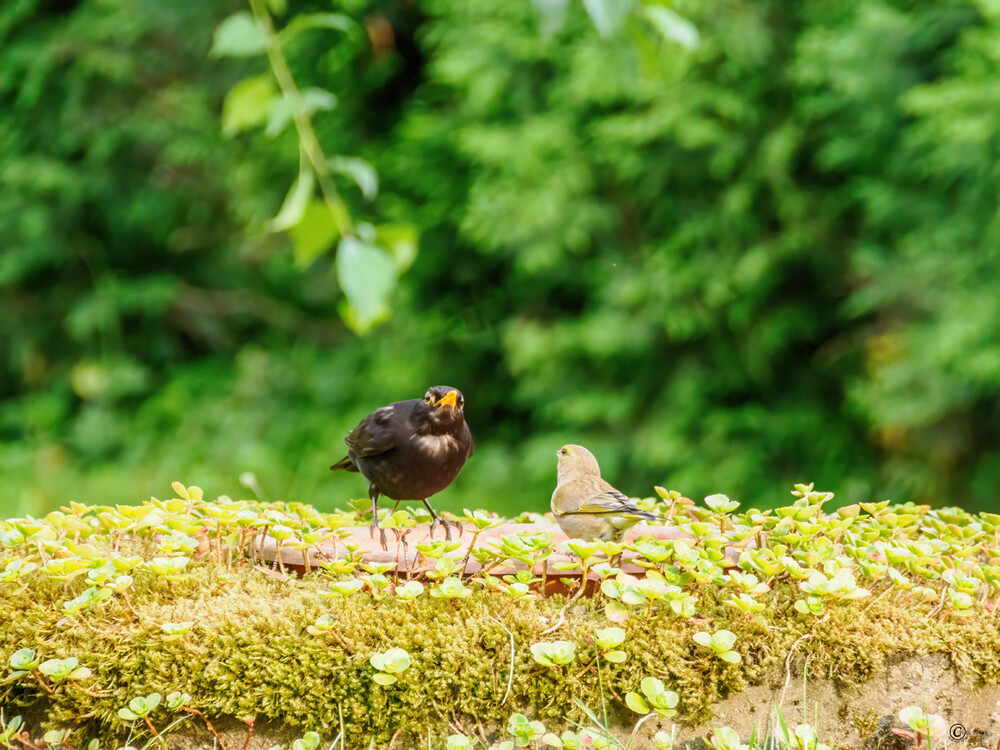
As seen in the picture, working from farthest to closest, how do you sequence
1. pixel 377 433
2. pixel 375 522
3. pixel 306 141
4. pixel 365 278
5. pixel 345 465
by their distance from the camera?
pixel 345 465, pixel 377 433, pixel 375 522, pixel 306 141, pixel 365 278

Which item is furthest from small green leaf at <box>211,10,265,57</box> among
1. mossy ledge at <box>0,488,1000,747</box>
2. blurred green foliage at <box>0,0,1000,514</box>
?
blurred green foliage at <box>0,0,1000,514</box>

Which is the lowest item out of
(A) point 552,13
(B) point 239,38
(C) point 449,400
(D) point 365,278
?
(C) point 449,400

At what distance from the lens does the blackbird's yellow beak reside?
257 cm

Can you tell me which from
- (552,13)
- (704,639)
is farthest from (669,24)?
(704,639)

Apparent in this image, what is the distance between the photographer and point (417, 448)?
256cm

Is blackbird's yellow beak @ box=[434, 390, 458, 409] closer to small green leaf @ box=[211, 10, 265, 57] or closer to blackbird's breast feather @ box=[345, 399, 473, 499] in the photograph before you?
blackbird's breast feather @ box=[345, 399, 473, 499]

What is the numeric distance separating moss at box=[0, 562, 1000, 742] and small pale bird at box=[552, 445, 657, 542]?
23 centimetres

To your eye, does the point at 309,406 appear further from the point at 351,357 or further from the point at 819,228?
the point at 819,228

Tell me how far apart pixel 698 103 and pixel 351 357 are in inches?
94.5

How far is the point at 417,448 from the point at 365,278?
1.55 meters

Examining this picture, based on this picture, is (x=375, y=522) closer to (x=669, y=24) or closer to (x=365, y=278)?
(x=365, y=278)

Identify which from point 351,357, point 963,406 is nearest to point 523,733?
point 963,406

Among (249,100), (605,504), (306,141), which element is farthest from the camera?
(605,504)

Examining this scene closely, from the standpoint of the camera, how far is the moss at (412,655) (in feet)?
5.71
